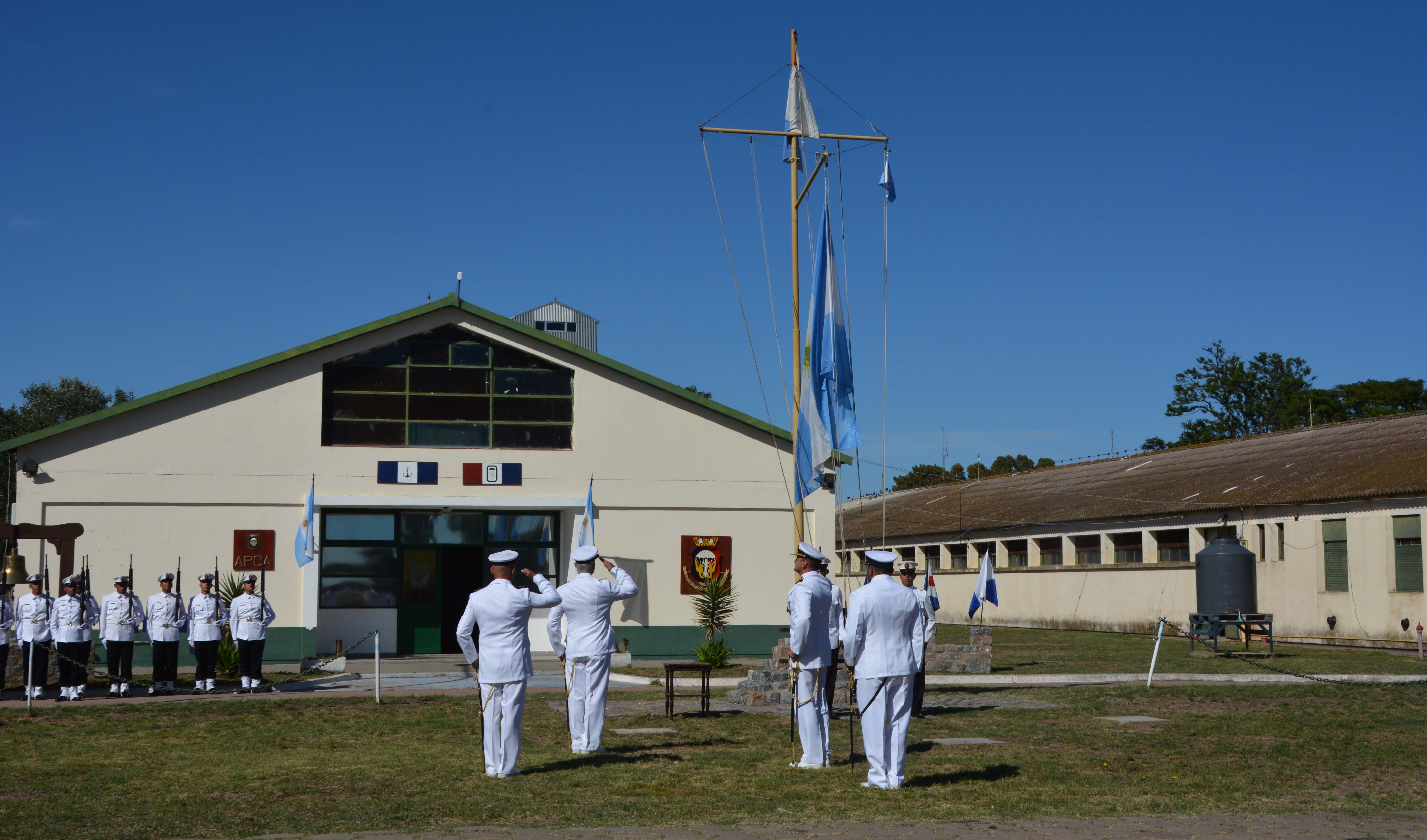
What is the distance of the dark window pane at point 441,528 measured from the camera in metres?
23.8

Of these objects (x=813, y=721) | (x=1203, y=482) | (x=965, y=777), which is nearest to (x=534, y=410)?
(x=813, y=721)

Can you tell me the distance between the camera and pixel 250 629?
18031 mm

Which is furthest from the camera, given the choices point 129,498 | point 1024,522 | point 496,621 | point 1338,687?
point 1024,522

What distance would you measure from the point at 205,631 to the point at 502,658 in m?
8.89

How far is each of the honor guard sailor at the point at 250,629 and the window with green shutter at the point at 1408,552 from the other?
939 inches

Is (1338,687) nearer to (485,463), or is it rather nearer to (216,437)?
(485,463)

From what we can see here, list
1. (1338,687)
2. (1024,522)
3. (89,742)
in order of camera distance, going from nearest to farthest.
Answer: (89,742)
(1338,687)
(1024,522)

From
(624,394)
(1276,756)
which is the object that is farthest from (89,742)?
(624,394)

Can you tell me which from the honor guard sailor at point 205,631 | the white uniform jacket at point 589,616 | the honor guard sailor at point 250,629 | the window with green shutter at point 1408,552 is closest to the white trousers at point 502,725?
the white uniform jacket at point 589,616

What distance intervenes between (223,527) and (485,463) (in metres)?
4.52

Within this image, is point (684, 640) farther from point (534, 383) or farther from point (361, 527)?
point (361, 527)

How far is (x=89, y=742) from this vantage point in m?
12.7

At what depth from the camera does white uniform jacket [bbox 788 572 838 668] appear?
11.1 m

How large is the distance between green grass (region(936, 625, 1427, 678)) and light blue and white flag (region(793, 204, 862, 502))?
8.41 metres
